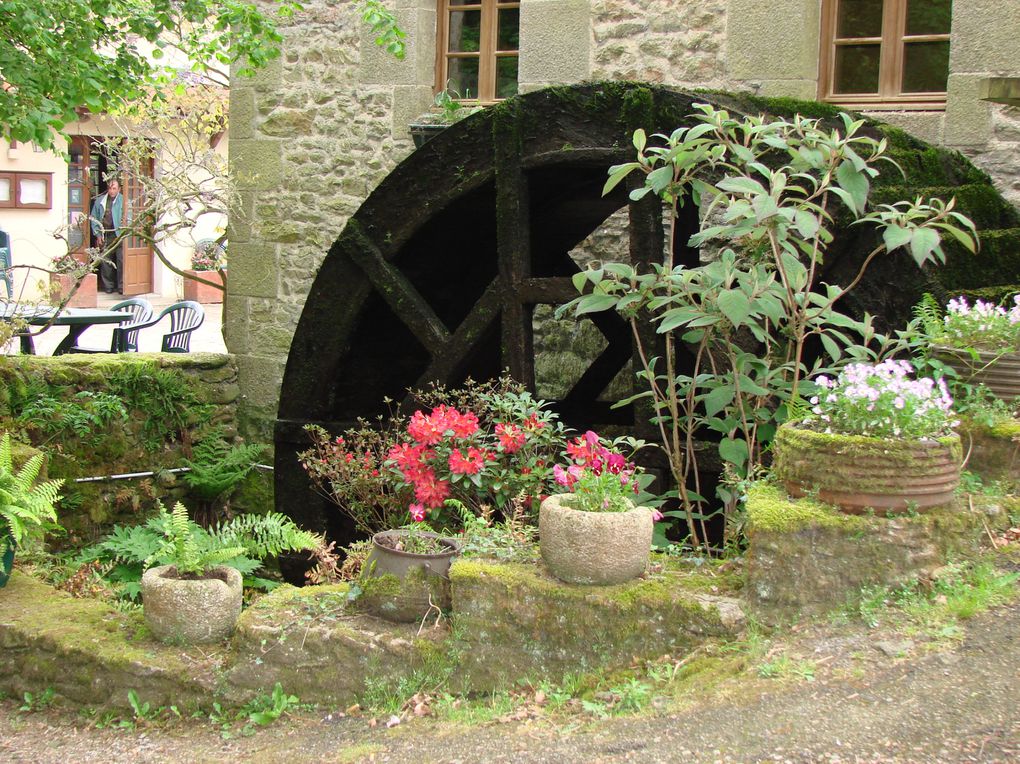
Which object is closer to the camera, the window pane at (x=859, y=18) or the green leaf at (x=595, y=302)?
the green leaf at (x=595, y=302)

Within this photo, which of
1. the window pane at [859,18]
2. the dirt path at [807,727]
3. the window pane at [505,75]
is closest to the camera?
the dirt path at [807,727]

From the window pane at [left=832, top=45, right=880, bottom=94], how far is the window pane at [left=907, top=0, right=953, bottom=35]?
0.69ft

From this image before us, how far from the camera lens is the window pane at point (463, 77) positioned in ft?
23.5

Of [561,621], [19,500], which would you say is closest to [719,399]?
[561,621]

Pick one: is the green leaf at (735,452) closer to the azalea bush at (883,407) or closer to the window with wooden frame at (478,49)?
the azalea bush at (883,407)

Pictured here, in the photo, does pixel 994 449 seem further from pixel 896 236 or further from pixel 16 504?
pixel 16 504

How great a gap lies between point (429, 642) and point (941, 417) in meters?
1.65

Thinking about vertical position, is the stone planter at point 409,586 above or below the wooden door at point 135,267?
below

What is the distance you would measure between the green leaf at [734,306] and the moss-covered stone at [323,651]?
1346mm

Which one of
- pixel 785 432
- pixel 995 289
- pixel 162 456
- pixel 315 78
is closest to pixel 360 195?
pixel 315 78

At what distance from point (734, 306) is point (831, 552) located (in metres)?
0.90

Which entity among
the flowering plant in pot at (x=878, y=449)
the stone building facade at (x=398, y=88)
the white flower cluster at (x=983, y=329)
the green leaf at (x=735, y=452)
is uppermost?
the stone building facade at (x=398, y=88)

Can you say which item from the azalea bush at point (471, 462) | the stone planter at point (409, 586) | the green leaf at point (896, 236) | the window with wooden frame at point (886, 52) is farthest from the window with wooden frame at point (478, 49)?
the stone planter at point (409, 586)

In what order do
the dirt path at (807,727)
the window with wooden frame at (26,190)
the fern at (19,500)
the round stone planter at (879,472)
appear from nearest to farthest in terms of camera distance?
the dirt path at (807,727) → the round stone planter at (879,472) → the fern at (19,500) → the window with wooden frame at (26,190)
